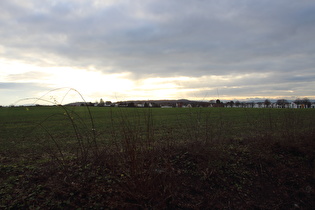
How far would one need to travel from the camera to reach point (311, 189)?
15.0ft

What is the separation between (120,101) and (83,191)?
237 centimetres

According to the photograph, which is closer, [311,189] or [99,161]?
[311,189]

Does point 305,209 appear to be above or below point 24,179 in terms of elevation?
below

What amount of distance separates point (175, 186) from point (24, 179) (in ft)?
9.69

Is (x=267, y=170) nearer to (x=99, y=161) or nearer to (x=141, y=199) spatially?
(x=141, y=199)

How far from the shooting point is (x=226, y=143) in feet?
23.2

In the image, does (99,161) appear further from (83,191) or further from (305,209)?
(305,209)

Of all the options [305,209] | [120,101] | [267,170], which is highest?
[120,101]

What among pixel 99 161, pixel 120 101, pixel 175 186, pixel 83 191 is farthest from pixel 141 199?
pixel 120 101

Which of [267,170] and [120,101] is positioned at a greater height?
[120,101]

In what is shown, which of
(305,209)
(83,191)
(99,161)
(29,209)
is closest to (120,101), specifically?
(99,161)

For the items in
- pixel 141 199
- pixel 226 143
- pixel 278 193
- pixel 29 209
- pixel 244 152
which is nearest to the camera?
pixel 29 209

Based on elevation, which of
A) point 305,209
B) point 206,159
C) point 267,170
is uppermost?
point 206,159

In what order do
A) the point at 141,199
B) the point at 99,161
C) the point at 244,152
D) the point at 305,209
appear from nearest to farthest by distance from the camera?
1. the point at 141,199
2. the point at 305,209
3. the point at 99,161
4. the point at 244,152
